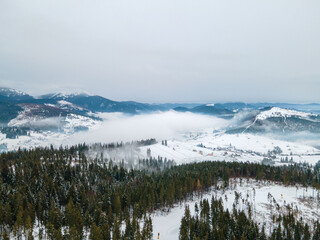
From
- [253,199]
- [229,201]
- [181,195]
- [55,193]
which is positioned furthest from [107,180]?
[253,199]

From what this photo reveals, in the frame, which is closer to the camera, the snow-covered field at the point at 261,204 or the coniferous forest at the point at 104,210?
the coniferous forest at the point at 104,210

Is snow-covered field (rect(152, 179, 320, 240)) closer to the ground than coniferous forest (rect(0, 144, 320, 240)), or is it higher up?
closer to the ground

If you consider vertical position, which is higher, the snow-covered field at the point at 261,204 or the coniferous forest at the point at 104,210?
the coniferous forest at the point at 104,210

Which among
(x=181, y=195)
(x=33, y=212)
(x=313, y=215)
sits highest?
(x=33, y=212)

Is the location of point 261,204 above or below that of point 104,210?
below

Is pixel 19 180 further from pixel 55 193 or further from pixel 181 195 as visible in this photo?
pixel 181 195

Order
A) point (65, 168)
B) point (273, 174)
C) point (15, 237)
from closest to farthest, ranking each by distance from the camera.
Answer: point (15, 237) < point (65, 168) < point (273, 174)

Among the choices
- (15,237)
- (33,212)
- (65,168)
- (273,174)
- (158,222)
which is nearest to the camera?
(15,237)

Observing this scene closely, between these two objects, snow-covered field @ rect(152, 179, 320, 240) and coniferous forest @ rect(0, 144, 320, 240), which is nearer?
coniferous forest @ rect(0, 144, 320, 240)
